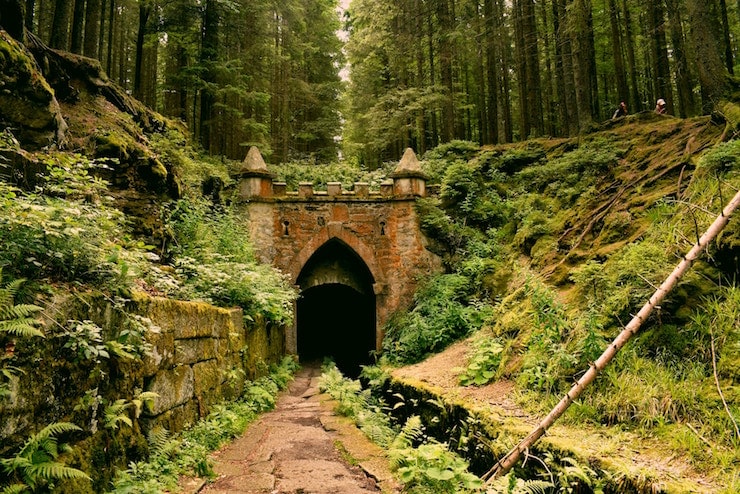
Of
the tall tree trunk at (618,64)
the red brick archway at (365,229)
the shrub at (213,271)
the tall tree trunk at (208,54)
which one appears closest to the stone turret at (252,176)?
the red brick archway at (365,229)

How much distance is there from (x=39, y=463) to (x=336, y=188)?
1020 cm

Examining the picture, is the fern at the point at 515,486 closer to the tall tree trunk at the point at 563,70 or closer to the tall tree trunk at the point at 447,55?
the tall tree trunk at the point at 563,70

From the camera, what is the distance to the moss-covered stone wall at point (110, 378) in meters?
2.26

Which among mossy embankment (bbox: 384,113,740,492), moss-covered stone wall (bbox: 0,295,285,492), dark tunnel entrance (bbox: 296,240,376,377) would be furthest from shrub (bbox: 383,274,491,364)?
moss-covered stone wall (bbox: 0,295,285,492)

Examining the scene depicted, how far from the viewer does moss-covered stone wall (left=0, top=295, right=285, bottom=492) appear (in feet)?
7.43

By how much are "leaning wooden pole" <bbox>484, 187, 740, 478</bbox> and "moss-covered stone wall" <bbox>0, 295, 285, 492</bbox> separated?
2.85 meters

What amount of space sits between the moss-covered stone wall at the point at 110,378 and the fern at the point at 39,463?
71mm

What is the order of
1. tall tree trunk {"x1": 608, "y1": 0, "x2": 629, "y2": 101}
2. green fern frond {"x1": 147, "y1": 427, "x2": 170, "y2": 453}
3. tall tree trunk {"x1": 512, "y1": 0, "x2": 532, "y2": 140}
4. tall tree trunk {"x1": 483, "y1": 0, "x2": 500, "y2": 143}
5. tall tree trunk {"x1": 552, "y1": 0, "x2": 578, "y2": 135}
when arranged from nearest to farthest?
green fern frond {"x1": 147, "y1": 427, "x2": 170, "y2": 453} < tall tree trunk {"x1": 552, "y1": 0, "x2": 578, "y2": 135} < tall tree trunk {"x1": 608, "y1": 0, "x2": 629, "y2": 101} < tall tree trunk {"x1": 512, "y1": 0, "x2": 532, "y2": 140} < tall tree trunk {"x1": 483, "y1": 0, "x2": 500, "y2": 143}

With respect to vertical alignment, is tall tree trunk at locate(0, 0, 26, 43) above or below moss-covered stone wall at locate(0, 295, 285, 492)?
above

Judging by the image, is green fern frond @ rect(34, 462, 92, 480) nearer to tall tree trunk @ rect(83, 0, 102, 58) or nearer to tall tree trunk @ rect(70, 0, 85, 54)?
tall tree trunk @ rect(70, 0, 85, 54)

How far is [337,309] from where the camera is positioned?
61.2ft

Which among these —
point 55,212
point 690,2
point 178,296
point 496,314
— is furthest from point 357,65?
point 55,212

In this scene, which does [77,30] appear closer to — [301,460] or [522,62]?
→ [301,460]

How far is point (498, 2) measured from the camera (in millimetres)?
16266
